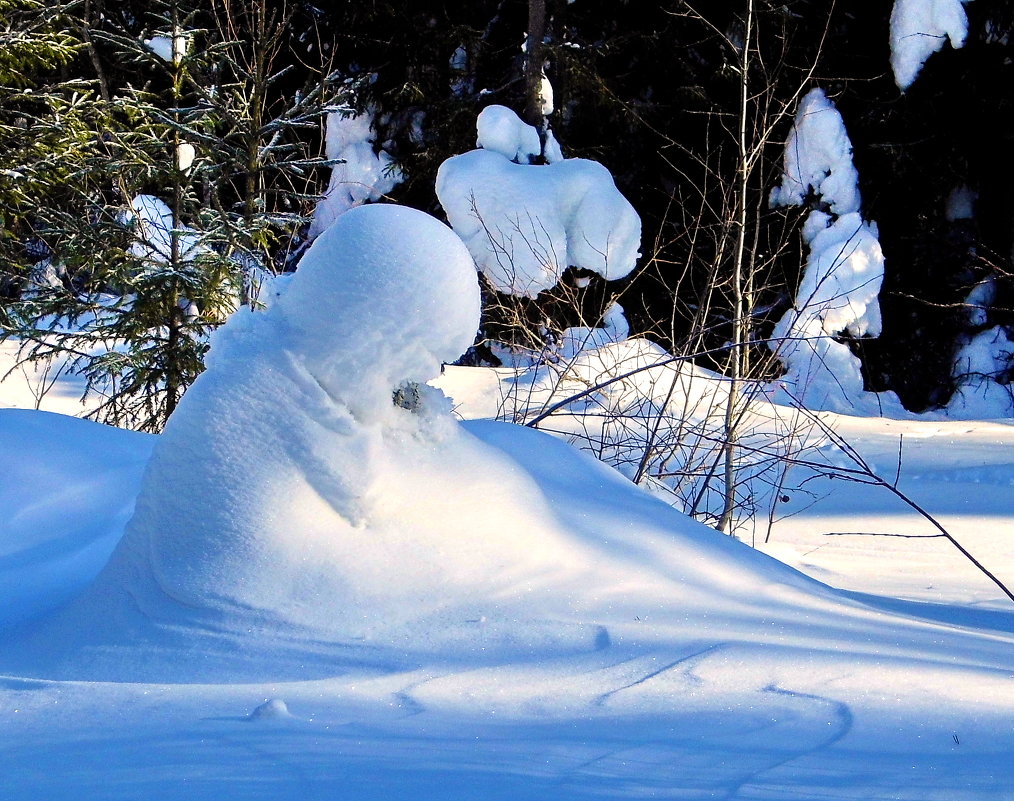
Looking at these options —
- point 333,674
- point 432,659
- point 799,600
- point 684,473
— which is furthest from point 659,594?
point 684,473

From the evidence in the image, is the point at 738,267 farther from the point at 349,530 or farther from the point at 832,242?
the point at 832,242

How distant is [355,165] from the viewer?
46.1 feet

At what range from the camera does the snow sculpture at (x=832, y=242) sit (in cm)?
1172

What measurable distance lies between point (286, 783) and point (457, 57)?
14019 mm

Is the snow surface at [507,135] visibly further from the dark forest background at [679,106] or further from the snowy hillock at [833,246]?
the snowy hillock at [833,246]

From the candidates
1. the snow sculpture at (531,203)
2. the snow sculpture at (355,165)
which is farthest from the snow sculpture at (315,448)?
the snow sculpture at (355,165)

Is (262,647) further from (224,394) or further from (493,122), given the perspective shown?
(493,122)

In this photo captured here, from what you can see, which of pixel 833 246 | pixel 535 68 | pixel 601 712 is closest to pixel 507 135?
pixel 535 68

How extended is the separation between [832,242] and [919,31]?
2.72 meters

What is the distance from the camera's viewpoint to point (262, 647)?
6.66 feet

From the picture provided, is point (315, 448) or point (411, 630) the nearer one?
point (411, 630)

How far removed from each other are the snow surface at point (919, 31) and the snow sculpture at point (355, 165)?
6.48 metres

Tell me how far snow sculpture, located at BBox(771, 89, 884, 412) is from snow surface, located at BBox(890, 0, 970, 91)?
98 centimetres

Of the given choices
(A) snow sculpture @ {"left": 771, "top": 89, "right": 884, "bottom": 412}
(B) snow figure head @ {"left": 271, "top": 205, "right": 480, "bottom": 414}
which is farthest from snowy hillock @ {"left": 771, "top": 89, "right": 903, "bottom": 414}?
(B) snow figure head @ {"left": 271, "top": 205, "right": 480, "bottom": 414}
